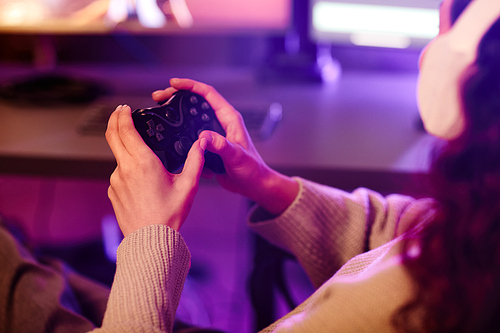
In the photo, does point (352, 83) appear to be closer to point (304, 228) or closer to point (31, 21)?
point (304, 228)

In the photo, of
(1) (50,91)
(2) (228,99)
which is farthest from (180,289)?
(1) (50,91)

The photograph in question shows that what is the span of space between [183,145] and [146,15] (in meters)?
0.75

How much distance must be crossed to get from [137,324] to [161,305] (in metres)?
0.03

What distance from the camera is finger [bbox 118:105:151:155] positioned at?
430mm

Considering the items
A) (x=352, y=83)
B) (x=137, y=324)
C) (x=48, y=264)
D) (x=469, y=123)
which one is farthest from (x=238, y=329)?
(x=469, y=123)

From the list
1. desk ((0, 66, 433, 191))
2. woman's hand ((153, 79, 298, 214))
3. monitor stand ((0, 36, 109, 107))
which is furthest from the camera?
monitor stand ((0, 36, 109, 107))

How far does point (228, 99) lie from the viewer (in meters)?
1.02

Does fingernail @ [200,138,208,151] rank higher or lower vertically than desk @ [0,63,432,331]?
higher

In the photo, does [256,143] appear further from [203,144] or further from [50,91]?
[50,91]

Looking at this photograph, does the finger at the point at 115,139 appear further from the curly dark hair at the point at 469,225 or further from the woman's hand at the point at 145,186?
the curly dark hair at the point at 469,225

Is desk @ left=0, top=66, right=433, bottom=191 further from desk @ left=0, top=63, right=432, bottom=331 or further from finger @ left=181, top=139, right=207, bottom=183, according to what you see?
finger @ left=181, top=139, right=207, bottom=183

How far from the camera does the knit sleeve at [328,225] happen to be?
59 centimetres

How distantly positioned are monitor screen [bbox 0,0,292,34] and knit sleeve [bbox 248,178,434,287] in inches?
25.1

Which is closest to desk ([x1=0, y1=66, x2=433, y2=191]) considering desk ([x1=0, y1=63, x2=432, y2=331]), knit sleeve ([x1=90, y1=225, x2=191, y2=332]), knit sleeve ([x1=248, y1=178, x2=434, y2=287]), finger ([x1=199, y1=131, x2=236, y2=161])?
desk ([x1=0, y1=63, x2=432, y2=331])
